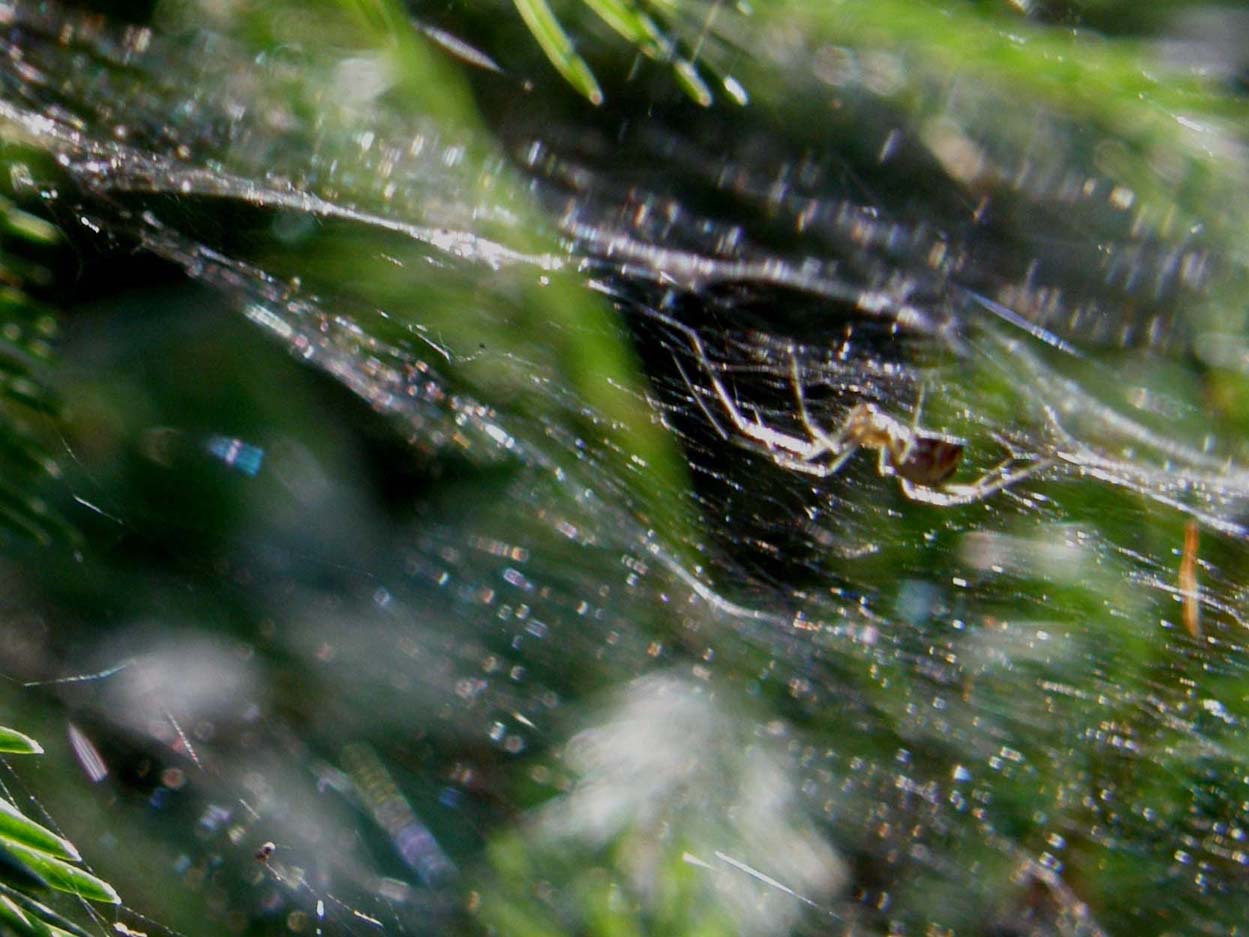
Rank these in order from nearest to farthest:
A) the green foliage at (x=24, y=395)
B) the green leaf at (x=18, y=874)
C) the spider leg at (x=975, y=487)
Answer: the green leaf at (x=18, y=874), the green foliage at (x=24, y=395), the spider leg at (x=975, y=487)

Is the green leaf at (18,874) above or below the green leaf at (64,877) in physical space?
above

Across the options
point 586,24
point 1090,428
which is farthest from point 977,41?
point 1090,428

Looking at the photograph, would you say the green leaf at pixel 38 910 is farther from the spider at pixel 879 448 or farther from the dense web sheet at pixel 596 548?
the spider at pixel 879 448

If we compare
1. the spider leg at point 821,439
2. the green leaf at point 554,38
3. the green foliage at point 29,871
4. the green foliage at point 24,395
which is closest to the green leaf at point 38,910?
the green foliage at point 29,871

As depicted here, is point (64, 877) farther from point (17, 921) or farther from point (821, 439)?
point (821, 439)

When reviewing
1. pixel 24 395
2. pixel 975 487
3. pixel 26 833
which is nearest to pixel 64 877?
pixel 26 833

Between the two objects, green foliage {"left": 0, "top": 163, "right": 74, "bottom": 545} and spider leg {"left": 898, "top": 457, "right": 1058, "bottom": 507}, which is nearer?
green foliage {"left": 0, "top": 163, "right": 74, "bottom": 545}

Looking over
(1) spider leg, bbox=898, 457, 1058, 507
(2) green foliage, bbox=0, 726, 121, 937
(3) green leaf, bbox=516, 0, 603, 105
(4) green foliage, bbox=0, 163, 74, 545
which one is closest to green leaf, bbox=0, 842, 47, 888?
(2) green foliage, bbox=0, 726, 121, 937

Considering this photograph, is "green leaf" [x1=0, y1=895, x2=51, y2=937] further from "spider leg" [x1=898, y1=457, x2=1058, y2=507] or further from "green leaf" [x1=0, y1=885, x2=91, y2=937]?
Result: "spider leg" [x1=898, y1=457, x2=1058, y2=507]
